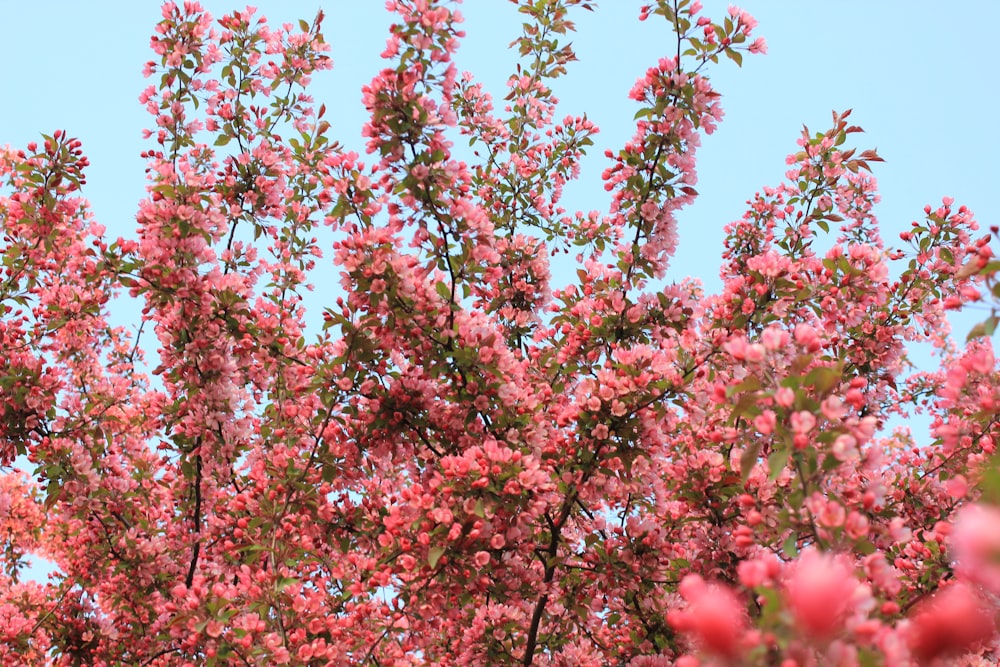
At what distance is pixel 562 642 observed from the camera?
4246 millimetres

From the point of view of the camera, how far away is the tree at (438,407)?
2.97 metres

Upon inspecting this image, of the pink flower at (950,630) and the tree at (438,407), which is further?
the tree at (438,407)

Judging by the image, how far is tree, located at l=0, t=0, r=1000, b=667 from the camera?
9.75 ft

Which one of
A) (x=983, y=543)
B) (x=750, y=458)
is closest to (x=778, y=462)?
(x=750, y=458)

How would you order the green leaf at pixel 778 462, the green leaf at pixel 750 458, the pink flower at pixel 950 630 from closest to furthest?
the pink flower at pixel 950 630, the green leaf at pixel 778 462, the green leaf at pixel 750 458

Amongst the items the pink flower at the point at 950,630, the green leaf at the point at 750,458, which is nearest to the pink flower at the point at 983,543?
the pink flower at the point at 950,630

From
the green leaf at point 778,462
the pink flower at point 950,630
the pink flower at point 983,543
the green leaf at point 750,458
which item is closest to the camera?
the pink flower at point 983,543

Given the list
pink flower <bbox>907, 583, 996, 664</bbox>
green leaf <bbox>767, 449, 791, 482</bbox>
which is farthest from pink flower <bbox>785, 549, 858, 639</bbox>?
green leaf <bbox>767, 449, 791, 482</bbox>

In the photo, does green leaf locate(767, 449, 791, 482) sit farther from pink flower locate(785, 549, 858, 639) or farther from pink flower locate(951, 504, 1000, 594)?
pink flower locate(951, 504, 1000, 594)

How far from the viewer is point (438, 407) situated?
3.53 m

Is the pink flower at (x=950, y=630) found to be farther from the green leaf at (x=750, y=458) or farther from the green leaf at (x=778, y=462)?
the green leaf at (x=750, y=458)

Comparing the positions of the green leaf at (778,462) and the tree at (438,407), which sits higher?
the tree at (438,407)

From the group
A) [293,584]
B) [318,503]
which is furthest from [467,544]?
[318,503]

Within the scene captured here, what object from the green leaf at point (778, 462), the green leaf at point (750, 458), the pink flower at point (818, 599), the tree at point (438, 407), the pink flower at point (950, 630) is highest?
the tree at point (438, 407)
